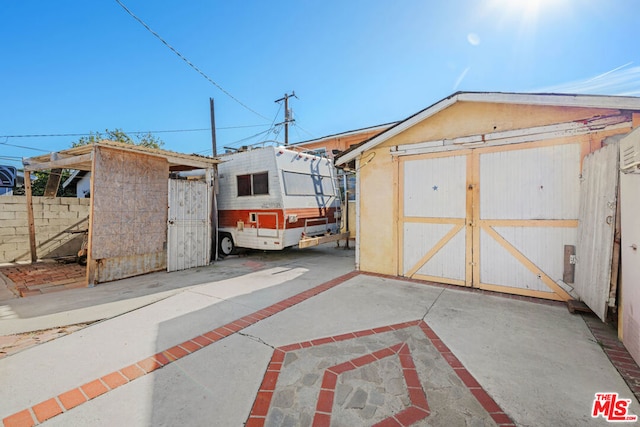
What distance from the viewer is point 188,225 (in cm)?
678

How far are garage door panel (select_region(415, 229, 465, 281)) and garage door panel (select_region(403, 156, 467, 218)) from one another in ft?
1.65

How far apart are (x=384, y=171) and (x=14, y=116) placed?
2503 cm

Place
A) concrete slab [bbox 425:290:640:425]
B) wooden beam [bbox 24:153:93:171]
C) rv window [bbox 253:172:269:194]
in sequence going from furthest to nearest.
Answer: rv window [bbox 253:172:269:194] → wooden beam [bbox 24:153:93:171] → concrete slab [bbox 425:290:640:425]

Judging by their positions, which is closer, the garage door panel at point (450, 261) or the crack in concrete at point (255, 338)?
the crack in concrete at point (255, 338)

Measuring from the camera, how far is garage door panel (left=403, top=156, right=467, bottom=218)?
492 cm

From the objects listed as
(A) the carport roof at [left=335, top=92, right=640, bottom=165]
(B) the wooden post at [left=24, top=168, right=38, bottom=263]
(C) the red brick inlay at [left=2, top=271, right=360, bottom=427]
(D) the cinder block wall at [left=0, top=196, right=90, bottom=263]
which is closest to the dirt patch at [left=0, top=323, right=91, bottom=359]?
(C) the red brick inlay at [left=2, top=271, right=360, bottom=427]

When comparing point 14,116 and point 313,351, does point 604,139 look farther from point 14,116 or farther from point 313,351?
point 14,116

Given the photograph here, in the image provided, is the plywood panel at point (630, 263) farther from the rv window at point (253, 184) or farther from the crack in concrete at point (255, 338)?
the rv window at point (253, 184)

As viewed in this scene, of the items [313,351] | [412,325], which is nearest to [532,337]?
[412,325]

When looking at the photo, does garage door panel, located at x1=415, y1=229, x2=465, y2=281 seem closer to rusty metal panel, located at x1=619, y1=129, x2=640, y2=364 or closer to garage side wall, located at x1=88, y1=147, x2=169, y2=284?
rusty metal panel, located at x1=619, y1=129, x2=640, y2=364

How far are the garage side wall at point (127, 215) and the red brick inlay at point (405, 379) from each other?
490 centimetres

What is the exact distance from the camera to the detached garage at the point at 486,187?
13.3 feet

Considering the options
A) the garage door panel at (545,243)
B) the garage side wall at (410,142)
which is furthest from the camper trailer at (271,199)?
the garage door panel at (545,243)

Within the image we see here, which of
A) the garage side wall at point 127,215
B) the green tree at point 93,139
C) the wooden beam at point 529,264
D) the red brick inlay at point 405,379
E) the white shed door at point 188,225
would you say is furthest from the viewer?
the green tree at point 93,139
